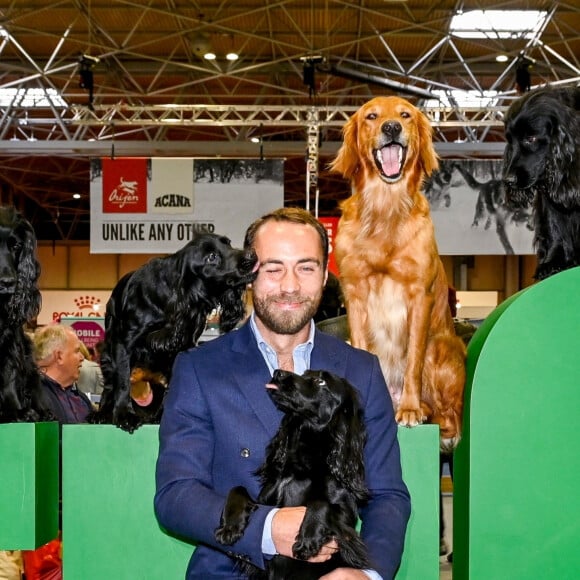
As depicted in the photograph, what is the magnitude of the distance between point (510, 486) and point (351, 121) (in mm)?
1498

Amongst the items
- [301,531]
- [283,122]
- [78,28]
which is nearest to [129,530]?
[301,531]

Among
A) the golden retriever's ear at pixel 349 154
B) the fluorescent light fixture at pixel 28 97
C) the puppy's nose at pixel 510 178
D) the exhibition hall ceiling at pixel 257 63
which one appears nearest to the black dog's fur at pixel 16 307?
the golden retriever's ear at pixel 349 154

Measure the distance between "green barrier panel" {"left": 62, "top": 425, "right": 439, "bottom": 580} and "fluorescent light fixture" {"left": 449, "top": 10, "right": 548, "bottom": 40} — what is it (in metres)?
12.0

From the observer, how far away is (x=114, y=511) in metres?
3.33

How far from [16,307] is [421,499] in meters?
1.66

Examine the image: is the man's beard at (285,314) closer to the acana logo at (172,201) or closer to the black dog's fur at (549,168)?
the black dog's fur at (549,168)

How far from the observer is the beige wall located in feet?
89.5

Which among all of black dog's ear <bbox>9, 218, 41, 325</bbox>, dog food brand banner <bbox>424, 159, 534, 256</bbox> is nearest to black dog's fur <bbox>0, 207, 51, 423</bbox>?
black dog's ear <bbox>9, 218, 41, 325</bbox>

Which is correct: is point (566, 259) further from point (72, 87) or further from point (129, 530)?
point (72, 87)

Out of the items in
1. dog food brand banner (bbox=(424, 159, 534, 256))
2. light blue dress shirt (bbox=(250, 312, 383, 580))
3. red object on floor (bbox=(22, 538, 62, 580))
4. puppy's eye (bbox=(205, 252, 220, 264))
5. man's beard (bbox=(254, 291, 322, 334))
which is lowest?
red object on floor (bbox=(22, 538, 62, 580))

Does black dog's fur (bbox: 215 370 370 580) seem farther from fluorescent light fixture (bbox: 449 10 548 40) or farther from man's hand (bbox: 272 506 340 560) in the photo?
fluorescent light fixture (bbox: 449 10 548 40)

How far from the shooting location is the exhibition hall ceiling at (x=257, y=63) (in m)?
13.7

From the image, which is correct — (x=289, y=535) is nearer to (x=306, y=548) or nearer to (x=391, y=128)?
(x=306, y=548)

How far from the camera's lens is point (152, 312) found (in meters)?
3.28
